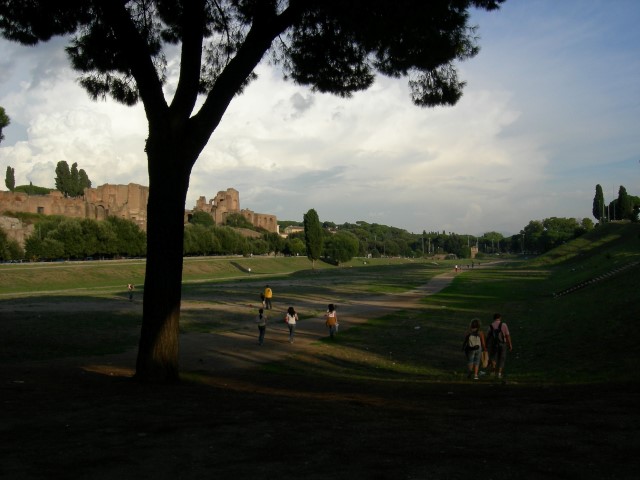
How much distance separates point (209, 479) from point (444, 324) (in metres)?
18.4

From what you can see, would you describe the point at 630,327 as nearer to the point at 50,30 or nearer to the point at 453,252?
the point at 50,30

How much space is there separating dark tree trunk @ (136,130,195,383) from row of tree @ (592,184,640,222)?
331ft

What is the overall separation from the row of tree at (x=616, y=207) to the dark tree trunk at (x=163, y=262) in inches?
3974

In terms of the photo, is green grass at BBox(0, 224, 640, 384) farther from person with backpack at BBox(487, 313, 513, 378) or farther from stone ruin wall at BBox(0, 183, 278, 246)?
stone ruin wall at BBox(0, 183, 278, 246)

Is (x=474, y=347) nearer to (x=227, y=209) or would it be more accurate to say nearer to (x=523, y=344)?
(x=523, y=344)

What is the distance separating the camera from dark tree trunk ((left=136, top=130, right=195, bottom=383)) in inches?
312

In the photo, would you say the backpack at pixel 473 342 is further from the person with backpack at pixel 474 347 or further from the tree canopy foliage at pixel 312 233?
the tree canopy foliage at pixel 312 233

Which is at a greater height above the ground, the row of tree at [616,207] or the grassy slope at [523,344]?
the row of tree at [616,207]

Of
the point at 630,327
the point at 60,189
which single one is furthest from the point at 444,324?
the point at 60,189

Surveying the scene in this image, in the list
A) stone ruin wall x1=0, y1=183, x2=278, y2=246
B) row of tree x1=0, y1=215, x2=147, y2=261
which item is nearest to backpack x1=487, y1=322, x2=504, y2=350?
row of tree x1=0, y1=215, x2=147, y2=261

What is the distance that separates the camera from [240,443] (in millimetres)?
4855

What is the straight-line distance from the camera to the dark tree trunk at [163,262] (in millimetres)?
7914

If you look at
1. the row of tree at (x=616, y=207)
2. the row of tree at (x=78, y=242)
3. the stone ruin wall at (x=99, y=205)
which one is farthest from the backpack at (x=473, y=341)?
the row of tree at (x=616, y=207)

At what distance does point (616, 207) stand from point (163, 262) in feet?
381
